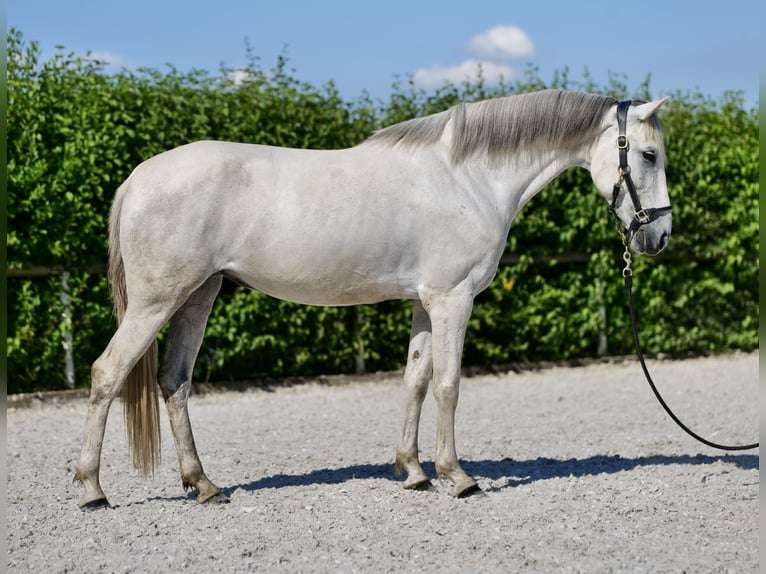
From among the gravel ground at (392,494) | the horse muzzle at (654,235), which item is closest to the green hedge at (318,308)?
the gravel ground at (392,494)

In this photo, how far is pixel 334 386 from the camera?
27.5 ft

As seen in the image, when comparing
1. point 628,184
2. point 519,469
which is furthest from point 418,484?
point 628,184

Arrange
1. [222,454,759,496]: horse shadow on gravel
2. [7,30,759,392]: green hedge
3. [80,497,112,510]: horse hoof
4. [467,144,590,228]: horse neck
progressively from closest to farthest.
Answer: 1. [80,497,112,510]: horse hoof
2. [467,144,590,228]: horse neck
3. [222,454,759,496]: horse shadow on gravel
4. [7,30,759,392]: green hedge

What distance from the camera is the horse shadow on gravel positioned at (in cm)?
494

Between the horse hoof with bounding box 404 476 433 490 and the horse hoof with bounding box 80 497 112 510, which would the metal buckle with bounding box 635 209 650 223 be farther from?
the horse hoof with bounding box 80 497 112 510

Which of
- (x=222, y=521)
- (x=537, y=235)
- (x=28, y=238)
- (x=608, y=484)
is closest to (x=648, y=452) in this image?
(x=608, y=484)

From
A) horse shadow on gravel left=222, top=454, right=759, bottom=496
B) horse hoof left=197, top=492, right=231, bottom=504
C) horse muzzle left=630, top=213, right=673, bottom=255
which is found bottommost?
horse shadow on gravel left=222, top=454, right=759, bottom=496

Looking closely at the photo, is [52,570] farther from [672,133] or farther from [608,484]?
[672,133]

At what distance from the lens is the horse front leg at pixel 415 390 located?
4711mm

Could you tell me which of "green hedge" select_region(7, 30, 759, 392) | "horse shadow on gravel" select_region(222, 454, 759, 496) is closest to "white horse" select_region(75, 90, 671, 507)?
"horse shadow on gravel" select_region(222, 454, 759, 496)

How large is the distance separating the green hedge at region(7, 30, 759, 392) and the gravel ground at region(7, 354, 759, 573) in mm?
743

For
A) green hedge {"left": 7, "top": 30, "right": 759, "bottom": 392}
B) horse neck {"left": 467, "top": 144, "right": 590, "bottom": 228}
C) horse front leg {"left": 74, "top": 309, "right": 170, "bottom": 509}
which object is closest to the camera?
horse front leg {"left": 74, "top": 309, "right": 170, "bottom": 509}

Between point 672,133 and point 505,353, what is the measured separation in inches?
123

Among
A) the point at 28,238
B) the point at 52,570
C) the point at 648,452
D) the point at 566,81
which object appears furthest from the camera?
the point at 566,81
